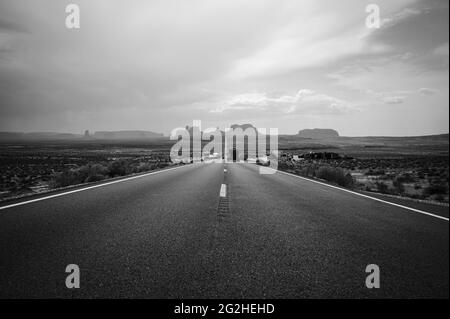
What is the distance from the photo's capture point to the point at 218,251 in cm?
300

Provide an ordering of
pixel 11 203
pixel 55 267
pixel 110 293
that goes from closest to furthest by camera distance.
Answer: pixel 110 293, pixel 55 267, pixel 11 203

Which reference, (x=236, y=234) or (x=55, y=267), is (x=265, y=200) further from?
(x=55, y=267)

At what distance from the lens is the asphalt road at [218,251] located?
7.20ft

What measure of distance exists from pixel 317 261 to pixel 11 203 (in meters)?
6.52

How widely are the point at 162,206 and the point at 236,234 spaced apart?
2427 millimetres

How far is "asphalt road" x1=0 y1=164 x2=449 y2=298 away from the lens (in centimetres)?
220

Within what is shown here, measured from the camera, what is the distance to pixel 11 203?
5.46 meters
